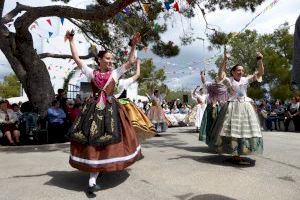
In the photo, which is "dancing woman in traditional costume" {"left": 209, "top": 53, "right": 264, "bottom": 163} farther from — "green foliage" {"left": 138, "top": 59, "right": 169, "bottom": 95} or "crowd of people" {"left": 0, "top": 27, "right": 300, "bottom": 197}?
"green foliage" {"left": 138, "top": 59, "right": 169, "bottom": 95}

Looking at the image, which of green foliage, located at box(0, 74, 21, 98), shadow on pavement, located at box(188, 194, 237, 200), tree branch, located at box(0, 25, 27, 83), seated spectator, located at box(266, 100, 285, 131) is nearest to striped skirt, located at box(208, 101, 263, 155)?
shadow on pavement, located at box(188, 194, 237, 200)

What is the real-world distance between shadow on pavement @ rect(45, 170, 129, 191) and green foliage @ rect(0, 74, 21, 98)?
5805 cm

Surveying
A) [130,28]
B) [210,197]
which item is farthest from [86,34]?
[210,197]

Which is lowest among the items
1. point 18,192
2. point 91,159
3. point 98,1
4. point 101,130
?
point 18,192

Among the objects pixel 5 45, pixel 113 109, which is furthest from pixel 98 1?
pixel 113 109

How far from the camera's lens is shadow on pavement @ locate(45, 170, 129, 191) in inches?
208

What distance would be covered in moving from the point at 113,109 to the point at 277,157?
11.7ft

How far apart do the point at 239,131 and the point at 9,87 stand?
60785 mm

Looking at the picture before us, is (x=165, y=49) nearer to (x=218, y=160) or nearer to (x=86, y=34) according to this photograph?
(x=86, y=34)

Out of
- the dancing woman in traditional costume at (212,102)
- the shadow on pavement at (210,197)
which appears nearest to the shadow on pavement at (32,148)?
the dancing woman in traditional costume at (212,102)

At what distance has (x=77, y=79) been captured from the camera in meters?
33.6

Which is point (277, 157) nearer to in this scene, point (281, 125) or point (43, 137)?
point (43, 137)

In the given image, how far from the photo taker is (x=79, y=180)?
18.5ft

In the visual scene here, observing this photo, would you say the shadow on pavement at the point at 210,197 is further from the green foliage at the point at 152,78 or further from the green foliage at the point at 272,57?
the green foliage at the point at 152,78
